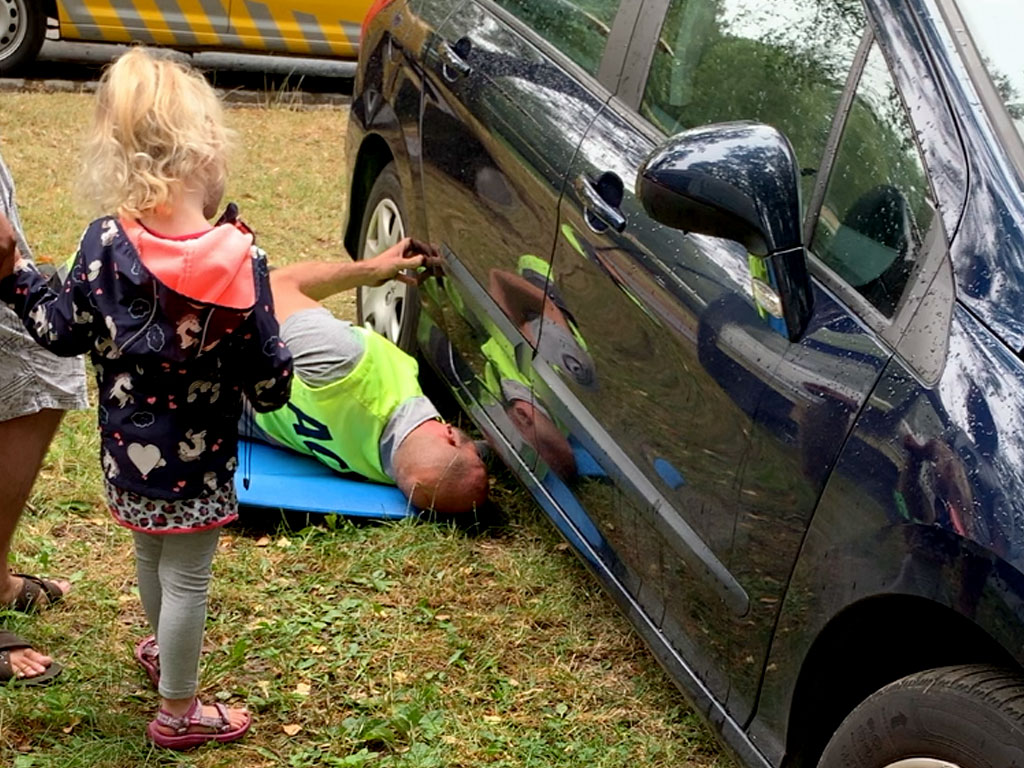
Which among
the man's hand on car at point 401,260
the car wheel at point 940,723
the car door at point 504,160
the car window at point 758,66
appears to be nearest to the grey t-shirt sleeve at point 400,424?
the car door at point 504,160

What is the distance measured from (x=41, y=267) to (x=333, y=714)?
3.77 ft

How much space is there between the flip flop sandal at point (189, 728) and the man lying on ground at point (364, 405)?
1.07 metres

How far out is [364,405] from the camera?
398 cm

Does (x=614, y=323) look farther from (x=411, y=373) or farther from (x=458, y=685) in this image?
(x=411, y=373)

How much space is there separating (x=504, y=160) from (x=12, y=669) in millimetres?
1643

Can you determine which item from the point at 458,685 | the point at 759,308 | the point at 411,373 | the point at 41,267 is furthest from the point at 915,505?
the point at 411,373

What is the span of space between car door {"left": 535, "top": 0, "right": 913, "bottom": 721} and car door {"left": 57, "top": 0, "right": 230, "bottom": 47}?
6.29 metres

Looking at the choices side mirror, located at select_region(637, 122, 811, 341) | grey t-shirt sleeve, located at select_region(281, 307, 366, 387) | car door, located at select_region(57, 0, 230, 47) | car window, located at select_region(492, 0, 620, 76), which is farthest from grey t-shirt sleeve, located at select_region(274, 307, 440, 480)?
car door, located at select_region(57, 0, 230, 47)

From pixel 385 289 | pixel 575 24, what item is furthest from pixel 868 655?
pixel 385 289

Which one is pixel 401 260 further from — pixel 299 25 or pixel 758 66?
pixel 299 25

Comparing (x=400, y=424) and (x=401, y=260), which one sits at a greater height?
(x=401, y=260)

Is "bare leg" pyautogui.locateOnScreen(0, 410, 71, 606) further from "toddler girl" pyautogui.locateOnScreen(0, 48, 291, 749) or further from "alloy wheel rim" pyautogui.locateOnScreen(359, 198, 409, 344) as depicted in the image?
"alloy wheel rim" pyautogui.locateOnScreen(359, 198, 409, 344)

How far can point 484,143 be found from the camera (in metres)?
3.59

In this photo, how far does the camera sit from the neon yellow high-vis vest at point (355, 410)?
3.96 m
